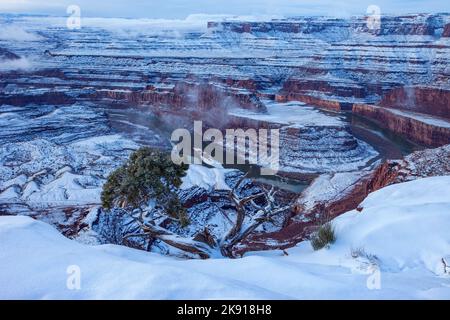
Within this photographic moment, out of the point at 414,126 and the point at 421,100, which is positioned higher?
the point at 421,100

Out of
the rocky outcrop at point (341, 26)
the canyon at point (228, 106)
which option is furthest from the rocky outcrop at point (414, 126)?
the rocky outcrop at point (341, 26)

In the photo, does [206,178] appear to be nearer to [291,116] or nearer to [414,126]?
[291,116]

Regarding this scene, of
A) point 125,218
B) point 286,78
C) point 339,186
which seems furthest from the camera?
point 286,78

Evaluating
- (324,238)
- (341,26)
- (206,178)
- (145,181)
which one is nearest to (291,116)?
(206,178)

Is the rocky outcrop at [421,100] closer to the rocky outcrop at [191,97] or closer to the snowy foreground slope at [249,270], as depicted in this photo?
the rocky outcrop at [191,97]
